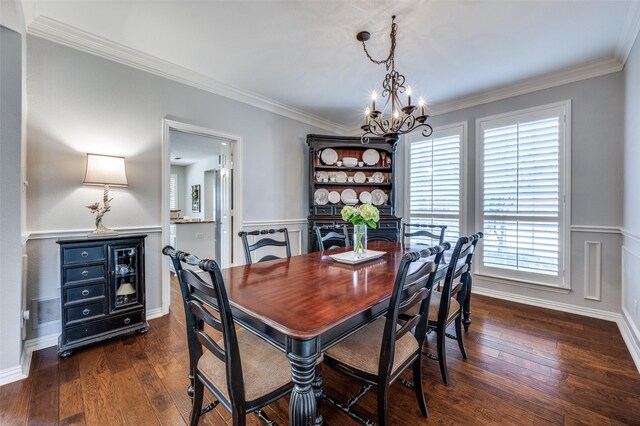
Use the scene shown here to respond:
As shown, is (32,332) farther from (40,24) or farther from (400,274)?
(400,274)

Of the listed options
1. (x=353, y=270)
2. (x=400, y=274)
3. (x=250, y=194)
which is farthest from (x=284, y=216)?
(x=400, y=274)

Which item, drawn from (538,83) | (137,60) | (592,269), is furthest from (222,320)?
(538,83)

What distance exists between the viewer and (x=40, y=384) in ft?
A: 5.92

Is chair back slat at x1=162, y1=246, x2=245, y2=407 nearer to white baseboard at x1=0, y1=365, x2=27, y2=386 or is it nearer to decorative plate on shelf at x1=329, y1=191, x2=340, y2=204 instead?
white baseboard at x1=0, y1=365, x2=27, y2=386

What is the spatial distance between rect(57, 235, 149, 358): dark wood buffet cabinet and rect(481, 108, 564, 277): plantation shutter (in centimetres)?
407

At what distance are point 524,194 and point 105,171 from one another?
4.48 metres

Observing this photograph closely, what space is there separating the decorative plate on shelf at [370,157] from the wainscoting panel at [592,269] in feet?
9.17

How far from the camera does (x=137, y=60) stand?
2.67 metres

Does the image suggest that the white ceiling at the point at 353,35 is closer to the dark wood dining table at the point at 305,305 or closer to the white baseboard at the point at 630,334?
the dark wood dining table at the point at 305,305

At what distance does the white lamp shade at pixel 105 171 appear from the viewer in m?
2.32

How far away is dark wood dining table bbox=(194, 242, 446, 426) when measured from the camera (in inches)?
40.2

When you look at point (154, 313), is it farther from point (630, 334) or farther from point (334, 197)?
point (630, 334)

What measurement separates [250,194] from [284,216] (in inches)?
27.2

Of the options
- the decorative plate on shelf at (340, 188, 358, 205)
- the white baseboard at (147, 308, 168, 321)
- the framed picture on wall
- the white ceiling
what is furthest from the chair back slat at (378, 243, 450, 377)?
the framed picture on wall
